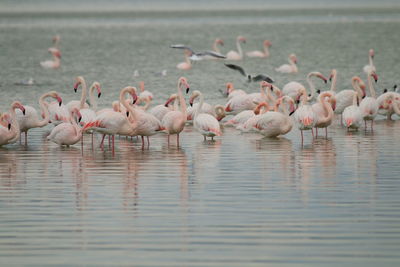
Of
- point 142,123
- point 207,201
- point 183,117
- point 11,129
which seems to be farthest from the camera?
point 183,117

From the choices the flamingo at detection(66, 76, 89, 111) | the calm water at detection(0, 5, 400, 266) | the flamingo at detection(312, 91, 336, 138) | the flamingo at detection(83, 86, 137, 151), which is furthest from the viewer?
the flamingo at detection(66, 76, 89, 111)

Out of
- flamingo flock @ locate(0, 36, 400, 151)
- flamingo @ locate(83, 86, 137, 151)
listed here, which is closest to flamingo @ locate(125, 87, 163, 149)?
flamingo flock @ locate(0, 36, 400, 151)

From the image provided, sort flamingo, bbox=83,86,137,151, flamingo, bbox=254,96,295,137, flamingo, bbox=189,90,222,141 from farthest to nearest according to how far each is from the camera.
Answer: flamingo, bbox=254,96,295,137 → flamingo, bbox=189,90,222,141 → flamingo, bbox=83,86,137,151

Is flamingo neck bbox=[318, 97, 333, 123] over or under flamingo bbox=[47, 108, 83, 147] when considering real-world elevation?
over

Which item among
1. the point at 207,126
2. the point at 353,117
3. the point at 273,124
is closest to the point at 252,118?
the point at 273,124

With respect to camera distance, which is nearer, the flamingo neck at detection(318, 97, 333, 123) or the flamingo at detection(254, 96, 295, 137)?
the flamingo at detection(254, 96, 295, 137)

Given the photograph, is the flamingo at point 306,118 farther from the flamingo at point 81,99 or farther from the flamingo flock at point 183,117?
the flamingo at point 81,99

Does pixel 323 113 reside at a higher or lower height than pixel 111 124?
higher

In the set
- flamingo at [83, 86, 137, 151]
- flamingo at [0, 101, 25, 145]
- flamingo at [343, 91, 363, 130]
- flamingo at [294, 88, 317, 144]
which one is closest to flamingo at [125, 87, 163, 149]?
flamingo at [83, 86, 137, 151]

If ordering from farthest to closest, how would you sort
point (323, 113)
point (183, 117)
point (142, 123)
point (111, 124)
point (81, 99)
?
1. point (81, 99)
2. point (323, 113)
3. point (183, 117)
4. point (142, 123)
5. point (111, 124)

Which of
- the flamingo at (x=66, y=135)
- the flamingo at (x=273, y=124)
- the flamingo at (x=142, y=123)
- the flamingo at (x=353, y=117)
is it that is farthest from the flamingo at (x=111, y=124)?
the flamingo at (x=353, y=117)

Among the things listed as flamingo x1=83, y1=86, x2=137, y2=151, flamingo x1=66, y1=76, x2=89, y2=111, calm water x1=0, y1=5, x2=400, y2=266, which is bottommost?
calm water x1=0, y1=5, x2=400, y2=266

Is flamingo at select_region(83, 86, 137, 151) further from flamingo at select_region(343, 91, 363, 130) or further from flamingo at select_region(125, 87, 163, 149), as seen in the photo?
flamingo at select_region(343, 91, 363, 130)

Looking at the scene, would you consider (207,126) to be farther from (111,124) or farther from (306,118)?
(111,124)
